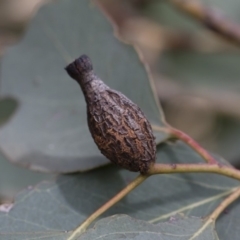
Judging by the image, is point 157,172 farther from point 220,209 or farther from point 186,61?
point 186,61

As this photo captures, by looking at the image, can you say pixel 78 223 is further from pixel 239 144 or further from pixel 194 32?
pixel 194 32

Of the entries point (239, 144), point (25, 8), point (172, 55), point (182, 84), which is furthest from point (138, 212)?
point (25, 8)

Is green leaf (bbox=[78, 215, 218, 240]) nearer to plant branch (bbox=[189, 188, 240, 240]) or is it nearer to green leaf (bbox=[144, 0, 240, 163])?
plant branch (bbox=[189, 188, 240, 240])

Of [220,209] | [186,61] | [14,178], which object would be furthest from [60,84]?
[186,61]

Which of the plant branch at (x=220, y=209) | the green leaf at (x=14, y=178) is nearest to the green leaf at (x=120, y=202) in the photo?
the plant branch at (x=220, y=209)

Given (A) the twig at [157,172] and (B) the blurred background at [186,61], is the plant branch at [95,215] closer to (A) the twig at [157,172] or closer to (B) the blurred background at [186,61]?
(A) the twig at [157,172]
